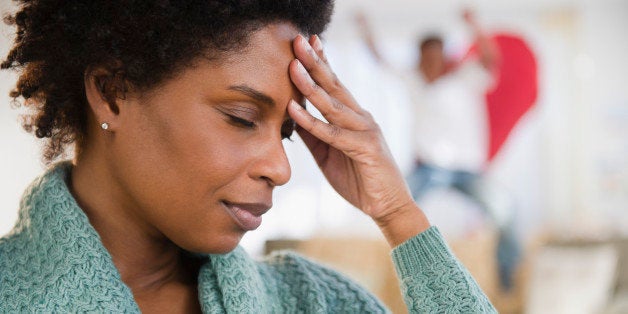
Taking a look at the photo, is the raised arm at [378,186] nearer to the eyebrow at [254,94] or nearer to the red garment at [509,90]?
the eyebrow at [254,94]

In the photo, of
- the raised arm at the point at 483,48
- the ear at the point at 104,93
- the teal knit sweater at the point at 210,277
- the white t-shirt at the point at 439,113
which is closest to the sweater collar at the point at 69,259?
the teal knit sweater at the point at 210,277

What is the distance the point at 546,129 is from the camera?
6.48m

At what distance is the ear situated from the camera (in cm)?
93

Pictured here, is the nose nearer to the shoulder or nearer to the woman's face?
the woman's face

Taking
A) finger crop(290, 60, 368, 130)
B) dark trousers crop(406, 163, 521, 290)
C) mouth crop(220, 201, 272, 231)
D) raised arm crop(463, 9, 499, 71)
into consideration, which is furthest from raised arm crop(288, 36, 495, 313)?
Answer: raised arm crop(463, 9, 499, 71)

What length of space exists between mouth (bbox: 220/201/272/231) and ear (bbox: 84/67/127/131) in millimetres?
182

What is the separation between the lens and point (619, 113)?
252 inches

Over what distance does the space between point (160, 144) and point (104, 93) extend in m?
0.12

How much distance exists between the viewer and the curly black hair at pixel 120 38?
0.90 metres

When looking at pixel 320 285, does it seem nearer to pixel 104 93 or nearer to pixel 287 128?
pixel 287 128

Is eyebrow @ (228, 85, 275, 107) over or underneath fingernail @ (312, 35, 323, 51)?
underneath

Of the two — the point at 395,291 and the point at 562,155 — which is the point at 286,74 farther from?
the point at 562,155

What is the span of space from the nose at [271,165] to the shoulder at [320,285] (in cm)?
26

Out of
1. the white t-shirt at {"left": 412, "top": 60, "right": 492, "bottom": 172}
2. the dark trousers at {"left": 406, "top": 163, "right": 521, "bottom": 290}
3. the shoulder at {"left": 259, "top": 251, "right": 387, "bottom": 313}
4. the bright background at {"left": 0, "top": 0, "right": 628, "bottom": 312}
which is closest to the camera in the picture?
the shoulder at {"left": 259, "top": 251, "right": 387, "bottom": 313}
